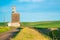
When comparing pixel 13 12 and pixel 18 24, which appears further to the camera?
pixel 13 12

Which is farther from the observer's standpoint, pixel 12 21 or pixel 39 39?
pixel 12 21

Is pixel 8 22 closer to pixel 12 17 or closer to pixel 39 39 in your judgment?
pixel 12 17

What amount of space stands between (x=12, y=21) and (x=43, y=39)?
117 meters

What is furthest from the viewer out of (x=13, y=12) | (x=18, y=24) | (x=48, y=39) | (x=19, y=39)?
(x=13, y=12)

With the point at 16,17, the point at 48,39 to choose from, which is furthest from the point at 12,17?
the point at 48,39

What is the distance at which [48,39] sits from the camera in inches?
1291

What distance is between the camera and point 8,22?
491 feet

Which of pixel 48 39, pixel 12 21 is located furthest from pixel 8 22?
pixel 48 39

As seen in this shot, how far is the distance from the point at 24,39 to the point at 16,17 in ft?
393

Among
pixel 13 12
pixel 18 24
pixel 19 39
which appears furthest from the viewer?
pixel 13 12

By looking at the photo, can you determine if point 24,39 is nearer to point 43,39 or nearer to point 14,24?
point 43,39

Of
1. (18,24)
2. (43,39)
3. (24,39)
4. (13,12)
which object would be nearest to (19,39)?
(24,39)

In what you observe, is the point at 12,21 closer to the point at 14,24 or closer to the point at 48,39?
the point at 14,24

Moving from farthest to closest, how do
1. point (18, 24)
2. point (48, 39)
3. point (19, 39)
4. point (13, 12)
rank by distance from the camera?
point (13, 12), point (18, 24), point (48, 39), point (19, 39)
